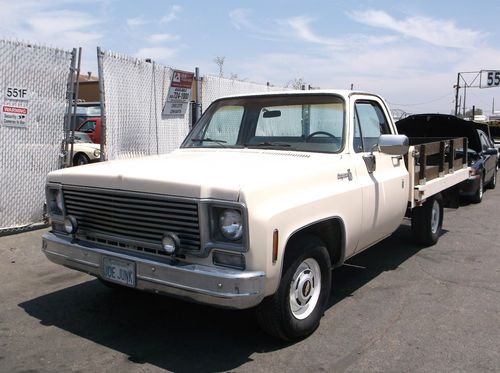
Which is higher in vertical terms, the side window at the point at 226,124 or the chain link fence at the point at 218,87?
the chain link fence at the point at 218,87

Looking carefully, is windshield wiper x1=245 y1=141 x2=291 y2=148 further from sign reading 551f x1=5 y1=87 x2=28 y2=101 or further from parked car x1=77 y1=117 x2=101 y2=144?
parked car x1=77 y1=117 x2=101 y2=144

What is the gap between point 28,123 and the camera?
23.3 feet

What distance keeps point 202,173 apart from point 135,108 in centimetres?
536

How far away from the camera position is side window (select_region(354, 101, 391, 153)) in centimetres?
487

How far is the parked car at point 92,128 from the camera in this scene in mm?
16750

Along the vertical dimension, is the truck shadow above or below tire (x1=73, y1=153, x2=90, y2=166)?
below

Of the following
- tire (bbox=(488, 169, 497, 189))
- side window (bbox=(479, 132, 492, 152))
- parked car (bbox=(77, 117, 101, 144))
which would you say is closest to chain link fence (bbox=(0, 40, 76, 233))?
side window (bbox=(479, 132, 492, 152))

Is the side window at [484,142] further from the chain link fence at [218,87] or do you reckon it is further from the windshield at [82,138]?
the windshield at [82,138]

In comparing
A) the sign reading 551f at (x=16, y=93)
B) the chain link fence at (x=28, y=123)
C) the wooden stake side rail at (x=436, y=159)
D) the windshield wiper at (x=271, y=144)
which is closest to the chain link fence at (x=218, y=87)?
the chain link fence at (x=28, y=123)

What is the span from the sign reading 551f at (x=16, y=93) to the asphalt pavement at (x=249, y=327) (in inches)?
86.1

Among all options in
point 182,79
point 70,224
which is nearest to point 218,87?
point 182,79

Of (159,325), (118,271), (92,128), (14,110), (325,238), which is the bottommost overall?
(159,325)

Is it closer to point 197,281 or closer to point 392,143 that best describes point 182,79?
point 392,143

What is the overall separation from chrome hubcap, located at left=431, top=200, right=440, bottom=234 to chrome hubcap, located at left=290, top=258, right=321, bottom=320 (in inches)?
132
